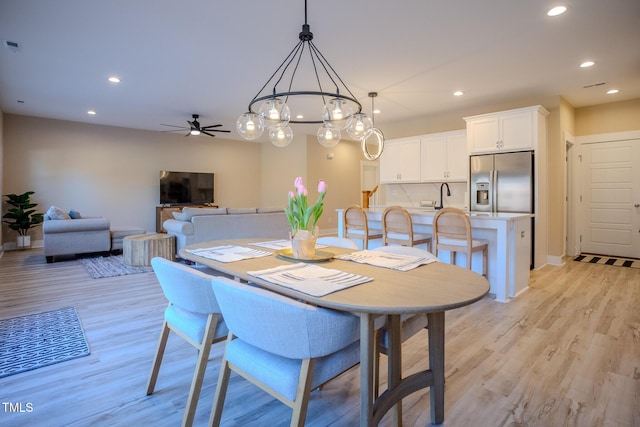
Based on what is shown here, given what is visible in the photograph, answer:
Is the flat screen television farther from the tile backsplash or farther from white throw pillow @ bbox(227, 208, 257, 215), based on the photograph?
the tile backsplash

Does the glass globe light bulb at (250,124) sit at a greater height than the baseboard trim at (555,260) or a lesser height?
greater

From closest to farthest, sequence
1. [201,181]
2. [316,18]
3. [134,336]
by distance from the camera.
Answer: [134,336] < [316,18] < [201,181]

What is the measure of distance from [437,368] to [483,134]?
15.2 feet

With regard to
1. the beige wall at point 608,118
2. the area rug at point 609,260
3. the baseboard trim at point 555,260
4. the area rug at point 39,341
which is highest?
the beige wall at point 608,118

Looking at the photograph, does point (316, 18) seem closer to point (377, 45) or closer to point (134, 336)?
point (377, 45)

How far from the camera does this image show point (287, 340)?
1.13 m

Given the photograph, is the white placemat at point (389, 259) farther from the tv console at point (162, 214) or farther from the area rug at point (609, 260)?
the tv console at point (162, 214)

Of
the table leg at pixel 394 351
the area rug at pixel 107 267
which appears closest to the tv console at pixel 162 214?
the area rug at pixel 107 267

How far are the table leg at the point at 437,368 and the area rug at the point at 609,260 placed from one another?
514 centimetres

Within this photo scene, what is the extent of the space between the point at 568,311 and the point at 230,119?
626cm

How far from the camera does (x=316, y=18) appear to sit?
290 cm

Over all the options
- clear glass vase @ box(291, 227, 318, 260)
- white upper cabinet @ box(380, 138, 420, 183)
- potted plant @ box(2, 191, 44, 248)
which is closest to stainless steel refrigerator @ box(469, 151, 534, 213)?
white upper cabinet @ box(380, 138, 420, 183)

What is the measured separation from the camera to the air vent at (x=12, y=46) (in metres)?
3.32

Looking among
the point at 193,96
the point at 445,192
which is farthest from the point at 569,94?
the point at 193,96
